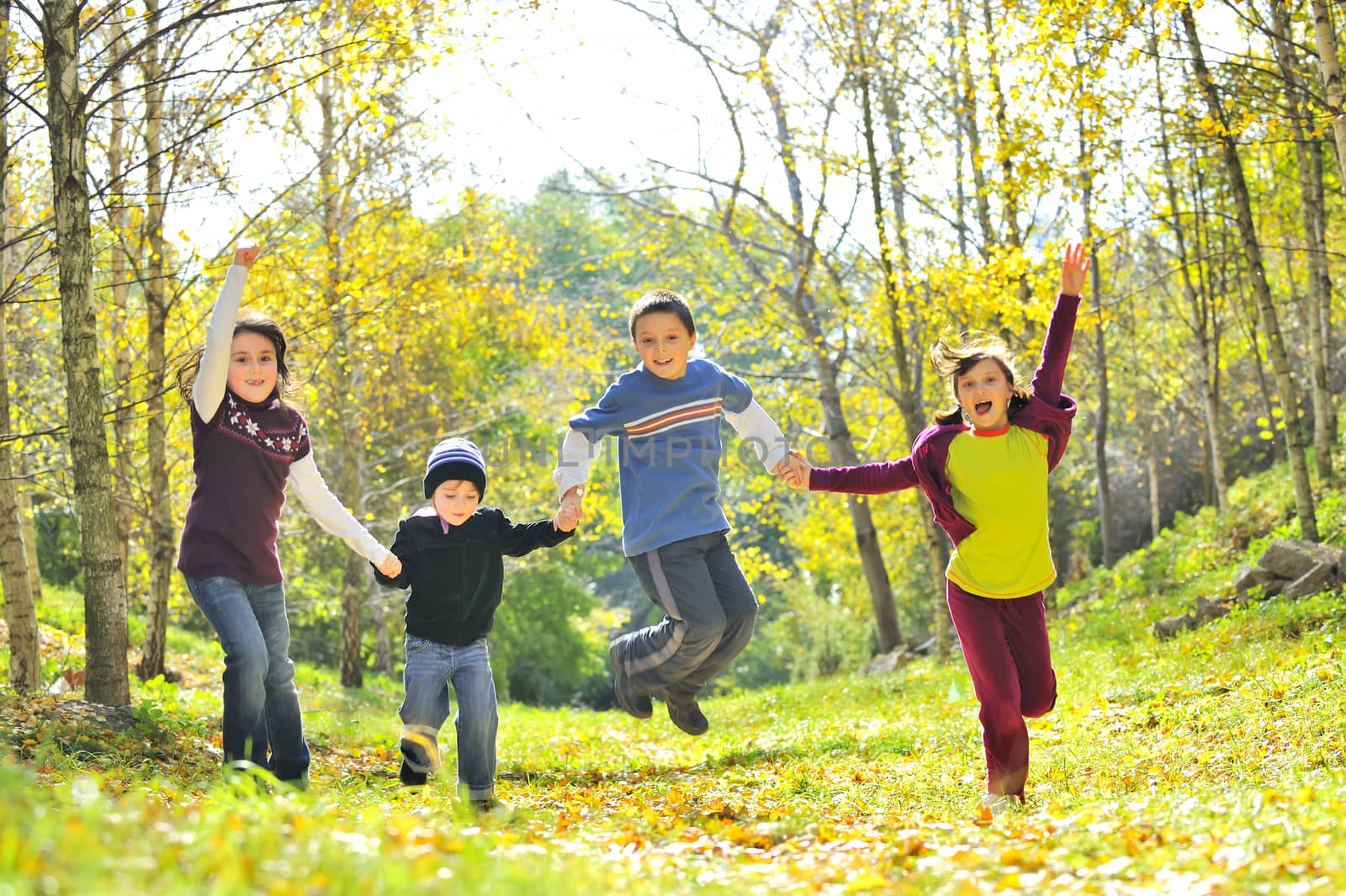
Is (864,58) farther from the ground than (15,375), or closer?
farther from the ground

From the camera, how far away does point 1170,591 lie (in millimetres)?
14086

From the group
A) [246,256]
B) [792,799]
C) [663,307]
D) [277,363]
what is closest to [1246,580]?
[792,799]

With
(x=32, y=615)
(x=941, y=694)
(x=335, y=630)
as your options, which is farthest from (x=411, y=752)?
(x=335, y=630)

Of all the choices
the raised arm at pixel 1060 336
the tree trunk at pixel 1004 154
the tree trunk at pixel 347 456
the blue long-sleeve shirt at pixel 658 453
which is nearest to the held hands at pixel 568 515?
the blue long-sleeve shirt at pixel 658 453

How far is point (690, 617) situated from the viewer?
18.8ft

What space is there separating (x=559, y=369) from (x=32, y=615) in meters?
10.7

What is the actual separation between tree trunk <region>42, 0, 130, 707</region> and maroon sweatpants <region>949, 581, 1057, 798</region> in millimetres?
4693

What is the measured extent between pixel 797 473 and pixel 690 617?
908 mm

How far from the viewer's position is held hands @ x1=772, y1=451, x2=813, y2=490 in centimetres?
588

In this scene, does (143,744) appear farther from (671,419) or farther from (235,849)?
(235,849)

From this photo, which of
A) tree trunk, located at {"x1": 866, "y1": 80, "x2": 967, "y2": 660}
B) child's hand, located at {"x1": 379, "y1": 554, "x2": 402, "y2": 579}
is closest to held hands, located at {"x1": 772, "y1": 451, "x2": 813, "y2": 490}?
child's hand, located at {"x1": 379, "y1": 554, "x2": 402, "y2": 579}

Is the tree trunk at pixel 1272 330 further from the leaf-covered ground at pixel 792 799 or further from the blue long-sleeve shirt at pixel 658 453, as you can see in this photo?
the blue long-sleeve shirt at pixel 658 453

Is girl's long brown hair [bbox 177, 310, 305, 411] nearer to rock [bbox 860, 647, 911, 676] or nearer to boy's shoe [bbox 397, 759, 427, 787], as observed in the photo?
boy's shoe [bbox 397, 759, 427, 787]

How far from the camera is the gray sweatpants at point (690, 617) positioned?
575 centimetres
